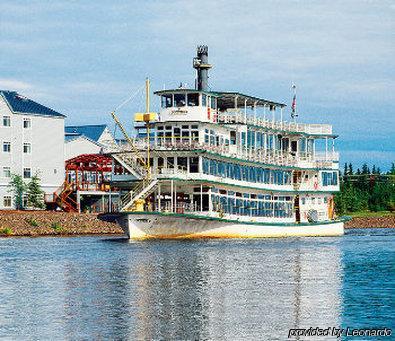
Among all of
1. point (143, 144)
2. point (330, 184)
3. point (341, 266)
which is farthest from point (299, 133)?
point (341, 266)

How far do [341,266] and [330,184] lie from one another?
1533 inches

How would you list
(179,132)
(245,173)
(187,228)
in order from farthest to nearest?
(245,173)
(179,132)
(187,228)

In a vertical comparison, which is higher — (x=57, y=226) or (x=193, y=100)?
(x=193, y=100)

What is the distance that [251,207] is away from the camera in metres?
69.2

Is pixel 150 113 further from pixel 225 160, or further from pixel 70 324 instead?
pixel 70 324

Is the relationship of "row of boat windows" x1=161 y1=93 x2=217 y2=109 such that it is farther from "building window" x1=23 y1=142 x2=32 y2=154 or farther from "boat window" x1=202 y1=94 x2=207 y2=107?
"building window" x1=23 y1=142 x2=32 y2=154

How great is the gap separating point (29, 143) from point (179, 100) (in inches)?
1252

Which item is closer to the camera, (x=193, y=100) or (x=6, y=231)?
(x=193, y=100)

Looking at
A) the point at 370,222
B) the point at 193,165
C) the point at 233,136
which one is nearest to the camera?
the point at 193,165

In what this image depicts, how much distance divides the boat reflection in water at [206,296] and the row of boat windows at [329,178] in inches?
1313

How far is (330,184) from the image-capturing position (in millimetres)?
78625

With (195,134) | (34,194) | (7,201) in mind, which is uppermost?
(195,134)

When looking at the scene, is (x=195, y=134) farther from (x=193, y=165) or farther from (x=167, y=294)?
(x=167, y=294)

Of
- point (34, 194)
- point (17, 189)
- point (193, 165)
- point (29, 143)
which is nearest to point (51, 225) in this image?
Result: point (17, 189)
